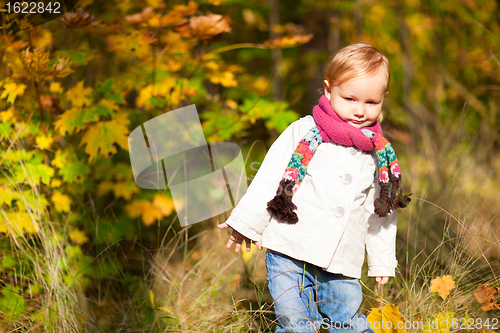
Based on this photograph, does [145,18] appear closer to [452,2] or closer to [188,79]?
[188,79]

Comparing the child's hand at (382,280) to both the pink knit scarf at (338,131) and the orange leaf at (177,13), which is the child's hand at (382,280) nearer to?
the pink knit scarf at (338,131)

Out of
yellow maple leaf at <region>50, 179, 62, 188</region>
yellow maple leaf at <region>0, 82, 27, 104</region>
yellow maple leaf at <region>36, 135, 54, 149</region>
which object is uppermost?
yellow maple leaf at <region>0, 82, 27, 104</region>

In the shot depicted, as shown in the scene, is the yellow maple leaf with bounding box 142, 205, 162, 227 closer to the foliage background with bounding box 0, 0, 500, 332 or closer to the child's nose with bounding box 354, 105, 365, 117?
the foliage background with bounding box 0, 0, 500, 332

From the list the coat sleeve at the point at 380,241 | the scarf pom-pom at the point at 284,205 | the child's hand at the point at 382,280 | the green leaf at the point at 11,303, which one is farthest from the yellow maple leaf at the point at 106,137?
the child's hand at the point at 382,280

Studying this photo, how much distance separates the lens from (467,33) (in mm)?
6320

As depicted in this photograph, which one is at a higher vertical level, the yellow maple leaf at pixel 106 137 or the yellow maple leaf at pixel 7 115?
the yellow maple leaf at pixel 7 115

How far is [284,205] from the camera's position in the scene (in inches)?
62.2

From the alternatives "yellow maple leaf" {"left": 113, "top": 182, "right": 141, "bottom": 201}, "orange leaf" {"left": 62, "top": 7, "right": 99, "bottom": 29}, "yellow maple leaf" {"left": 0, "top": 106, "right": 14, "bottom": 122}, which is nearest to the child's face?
"orange leaf" {"left": 62, "top": 7, "right": 99, "bottom": 29}

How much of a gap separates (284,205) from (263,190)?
5.6 inches

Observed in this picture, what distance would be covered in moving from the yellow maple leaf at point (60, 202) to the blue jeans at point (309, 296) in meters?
1.38

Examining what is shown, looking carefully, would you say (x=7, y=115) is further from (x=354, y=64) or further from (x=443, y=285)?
(x=443, y=285)

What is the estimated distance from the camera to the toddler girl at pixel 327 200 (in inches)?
64.1

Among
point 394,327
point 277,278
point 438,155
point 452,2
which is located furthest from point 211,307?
point 452,2

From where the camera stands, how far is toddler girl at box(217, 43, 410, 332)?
5.34ft
